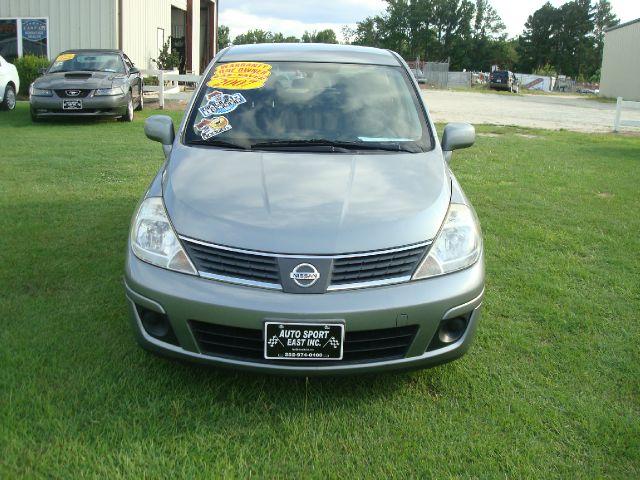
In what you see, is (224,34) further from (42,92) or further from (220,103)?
(220,103)

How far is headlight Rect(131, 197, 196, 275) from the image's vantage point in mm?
2721

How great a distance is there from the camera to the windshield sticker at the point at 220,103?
3779 millimetres

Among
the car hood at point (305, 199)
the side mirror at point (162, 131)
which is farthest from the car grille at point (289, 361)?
the side mirror at point (162, 131)

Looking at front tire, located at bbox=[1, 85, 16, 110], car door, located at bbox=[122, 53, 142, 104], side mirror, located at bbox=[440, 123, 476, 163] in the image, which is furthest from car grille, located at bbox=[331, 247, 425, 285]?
front tire, located at bbox=[1, 85, 16, 110]

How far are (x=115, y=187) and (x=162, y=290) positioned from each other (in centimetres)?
456

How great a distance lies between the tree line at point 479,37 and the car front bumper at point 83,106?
266 feet

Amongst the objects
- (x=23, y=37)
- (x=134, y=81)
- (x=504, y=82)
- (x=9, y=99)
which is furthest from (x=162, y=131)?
(x=504, y=82)

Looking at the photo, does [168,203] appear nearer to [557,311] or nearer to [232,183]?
[232,183]

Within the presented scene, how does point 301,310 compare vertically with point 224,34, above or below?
below

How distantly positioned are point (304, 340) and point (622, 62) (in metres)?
43.6

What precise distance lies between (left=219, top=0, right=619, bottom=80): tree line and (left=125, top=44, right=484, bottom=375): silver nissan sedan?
90.9 meters

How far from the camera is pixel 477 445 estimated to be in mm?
2541

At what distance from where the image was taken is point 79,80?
12000 millimetres

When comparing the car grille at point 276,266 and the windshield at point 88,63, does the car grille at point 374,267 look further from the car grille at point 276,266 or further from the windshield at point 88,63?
the windshield at point 88,63
